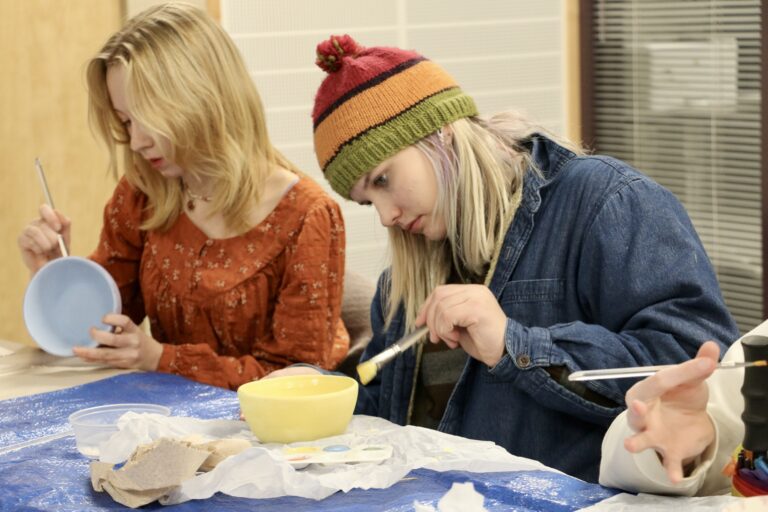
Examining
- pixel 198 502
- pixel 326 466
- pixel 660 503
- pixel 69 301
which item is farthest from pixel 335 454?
pixel 69 301

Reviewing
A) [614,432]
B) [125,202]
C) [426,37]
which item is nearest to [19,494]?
[614,432]

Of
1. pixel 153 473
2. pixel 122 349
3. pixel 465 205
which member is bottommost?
pixel 122 349

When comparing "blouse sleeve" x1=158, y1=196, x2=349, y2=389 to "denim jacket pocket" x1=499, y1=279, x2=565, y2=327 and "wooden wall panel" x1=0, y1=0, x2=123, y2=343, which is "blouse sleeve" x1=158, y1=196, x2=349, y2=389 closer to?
"denim jacket pocket" x1=499, y1=279, x2=565, y2=327

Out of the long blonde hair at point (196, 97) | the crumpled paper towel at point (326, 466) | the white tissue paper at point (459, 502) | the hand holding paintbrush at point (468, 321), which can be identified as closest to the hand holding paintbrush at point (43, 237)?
the long blonde hair at point (196, 97)

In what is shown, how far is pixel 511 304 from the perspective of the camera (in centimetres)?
187

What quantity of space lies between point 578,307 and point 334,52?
0.58m

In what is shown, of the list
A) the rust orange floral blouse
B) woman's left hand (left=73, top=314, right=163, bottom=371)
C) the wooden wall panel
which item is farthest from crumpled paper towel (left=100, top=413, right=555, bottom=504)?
the wooden wall panel

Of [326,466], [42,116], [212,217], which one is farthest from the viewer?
[42,116]

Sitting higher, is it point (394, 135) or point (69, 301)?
point (394, 135)

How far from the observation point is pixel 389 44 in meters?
3.99

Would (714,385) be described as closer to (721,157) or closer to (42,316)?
(42,316)

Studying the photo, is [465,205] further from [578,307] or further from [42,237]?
[42,237]

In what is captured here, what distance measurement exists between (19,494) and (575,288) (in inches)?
35.5

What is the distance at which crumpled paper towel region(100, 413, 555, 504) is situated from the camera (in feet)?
4.59
